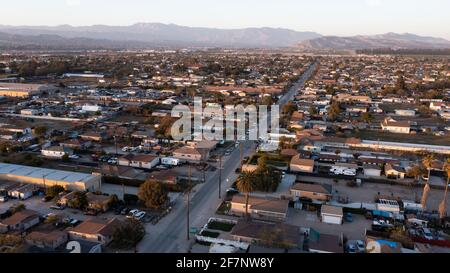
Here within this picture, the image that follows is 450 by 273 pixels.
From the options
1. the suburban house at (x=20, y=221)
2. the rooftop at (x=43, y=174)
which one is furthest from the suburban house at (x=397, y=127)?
the suburban house at (x=20, y=221)

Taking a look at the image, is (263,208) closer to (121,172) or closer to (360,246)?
A: (360,246)

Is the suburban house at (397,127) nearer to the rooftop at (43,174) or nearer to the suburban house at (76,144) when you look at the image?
the suburban house at (76,144)

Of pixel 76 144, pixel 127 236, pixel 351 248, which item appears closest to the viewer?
pixel 127 236

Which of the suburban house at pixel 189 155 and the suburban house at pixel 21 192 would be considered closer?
the suburban house at pixel 21 192

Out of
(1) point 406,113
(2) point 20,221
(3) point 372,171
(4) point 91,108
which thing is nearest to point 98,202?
(2) point 20,221

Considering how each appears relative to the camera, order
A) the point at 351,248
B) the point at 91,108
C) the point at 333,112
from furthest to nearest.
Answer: the point at 91,108
the point at 333,112
the point at 351,248
